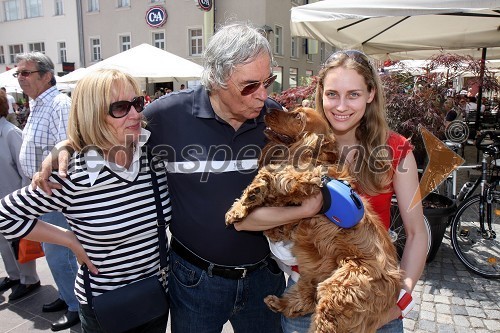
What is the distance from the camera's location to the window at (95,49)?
1197 inches

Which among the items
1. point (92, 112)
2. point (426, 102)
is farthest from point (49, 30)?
point (92, 112)

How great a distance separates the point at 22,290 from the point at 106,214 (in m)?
3.52

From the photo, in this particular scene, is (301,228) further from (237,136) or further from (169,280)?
(169,280)

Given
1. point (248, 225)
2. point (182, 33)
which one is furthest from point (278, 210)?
point (182, 33)

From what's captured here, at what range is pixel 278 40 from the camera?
27.5 m

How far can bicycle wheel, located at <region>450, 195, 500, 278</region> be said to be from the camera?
4.79 meters

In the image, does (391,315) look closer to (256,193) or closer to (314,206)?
(314,206)

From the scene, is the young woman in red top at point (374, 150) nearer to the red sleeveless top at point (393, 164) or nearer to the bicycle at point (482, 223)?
the red sleeveless top at point (393, 164)

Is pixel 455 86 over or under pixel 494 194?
over

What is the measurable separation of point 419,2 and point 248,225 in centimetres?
421

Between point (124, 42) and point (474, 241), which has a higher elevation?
point (124, 42)

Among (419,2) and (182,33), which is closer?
(419,2)

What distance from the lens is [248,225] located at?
202cm

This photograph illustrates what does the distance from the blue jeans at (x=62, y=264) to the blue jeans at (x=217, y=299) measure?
82.7 inches
